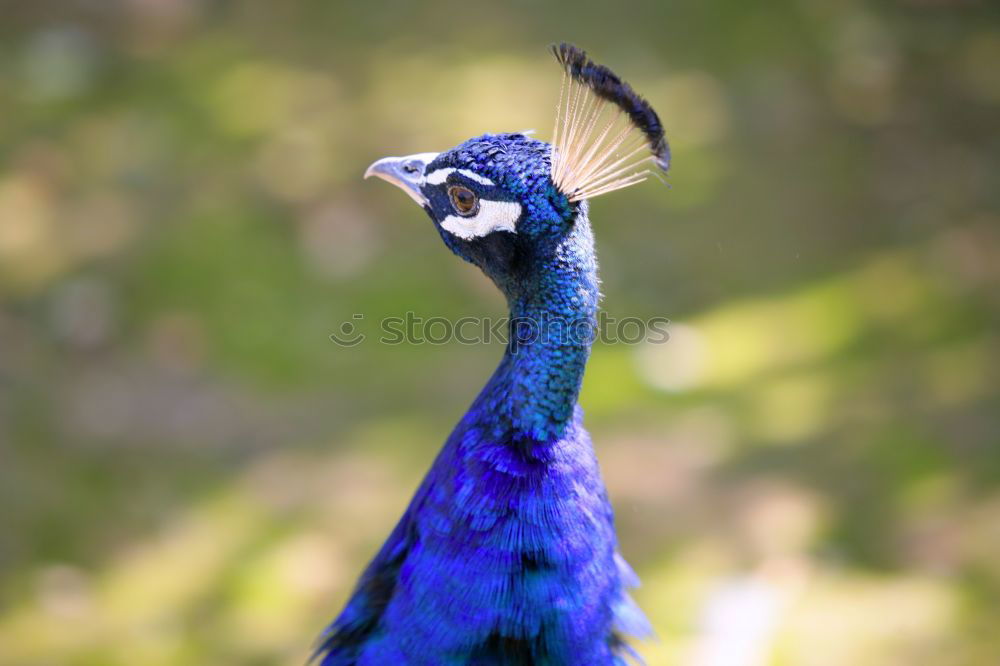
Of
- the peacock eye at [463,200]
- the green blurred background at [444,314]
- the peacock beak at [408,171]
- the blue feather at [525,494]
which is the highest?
the green blurred background at [444,314]

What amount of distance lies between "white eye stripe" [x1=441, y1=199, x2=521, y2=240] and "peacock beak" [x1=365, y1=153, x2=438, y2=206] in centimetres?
8

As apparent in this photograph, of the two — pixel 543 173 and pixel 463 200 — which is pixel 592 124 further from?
pixel 463 200

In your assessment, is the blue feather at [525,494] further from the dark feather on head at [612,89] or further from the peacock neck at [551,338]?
the dark feather on head at [612,89]

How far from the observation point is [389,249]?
3121 mm

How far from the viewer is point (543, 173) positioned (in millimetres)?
1270

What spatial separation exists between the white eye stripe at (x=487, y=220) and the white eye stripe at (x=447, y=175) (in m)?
0.03

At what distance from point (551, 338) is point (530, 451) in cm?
15

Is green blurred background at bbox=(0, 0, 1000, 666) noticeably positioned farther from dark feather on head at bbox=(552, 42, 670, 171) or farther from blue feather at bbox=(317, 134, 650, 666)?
dark feather on head at bbox=(552, 42, 670, 171)

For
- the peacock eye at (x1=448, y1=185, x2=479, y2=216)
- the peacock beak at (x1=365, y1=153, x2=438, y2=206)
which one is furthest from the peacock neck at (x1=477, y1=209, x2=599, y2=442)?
the peacock beak at (x1=365, y1=153, x2=438, y2=206)

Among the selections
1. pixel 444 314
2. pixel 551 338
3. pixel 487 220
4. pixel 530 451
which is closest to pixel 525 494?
pixel 530 451

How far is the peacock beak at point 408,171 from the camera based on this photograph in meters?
1.45

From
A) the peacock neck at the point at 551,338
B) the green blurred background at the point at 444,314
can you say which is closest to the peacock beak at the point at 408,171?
the peacock neck at the point at 551,338

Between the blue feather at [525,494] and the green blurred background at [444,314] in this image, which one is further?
the green blurred background at [444,314]

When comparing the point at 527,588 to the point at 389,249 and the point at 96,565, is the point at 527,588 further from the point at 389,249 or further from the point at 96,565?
the point at 389,249
